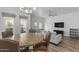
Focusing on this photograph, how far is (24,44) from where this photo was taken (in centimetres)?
145

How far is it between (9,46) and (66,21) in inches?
42.7

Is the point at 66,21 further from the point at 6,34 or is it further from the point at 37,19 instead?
the point at 6,34

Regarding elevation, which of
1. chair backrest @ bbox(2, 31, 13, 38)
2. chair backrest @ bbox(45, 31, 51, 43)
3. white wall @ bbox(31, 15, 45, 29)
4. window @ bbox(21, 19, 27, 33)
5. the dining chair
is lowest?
the dining chair

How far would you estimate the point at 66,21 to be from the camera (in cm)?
159

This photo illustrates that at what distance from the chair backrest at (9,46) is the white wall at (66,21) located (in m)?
0.62

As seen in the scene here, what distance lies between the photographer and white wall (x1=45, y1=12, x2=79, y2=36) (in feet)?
5.00

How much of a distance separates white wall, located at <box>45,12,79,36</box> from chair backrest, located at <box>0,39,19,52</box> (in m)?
0.62

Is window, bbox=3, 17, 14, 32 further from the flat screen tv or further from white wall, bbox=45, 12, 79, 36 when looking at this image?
the flat screen tv

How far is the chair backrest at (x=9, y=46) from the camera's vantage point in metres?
1.39

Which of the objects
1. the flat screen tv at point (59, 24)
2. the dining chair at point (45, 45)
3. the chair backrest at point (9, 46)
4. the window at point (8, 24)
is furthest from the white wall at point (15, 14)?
the flat screen tv at point (59, 24)

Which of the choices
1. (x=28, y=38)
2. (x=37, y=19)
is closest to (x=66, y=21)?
(x=37, y=19)

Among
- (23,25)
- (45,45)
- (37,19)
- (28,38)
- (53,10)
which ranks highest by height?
(53,10)

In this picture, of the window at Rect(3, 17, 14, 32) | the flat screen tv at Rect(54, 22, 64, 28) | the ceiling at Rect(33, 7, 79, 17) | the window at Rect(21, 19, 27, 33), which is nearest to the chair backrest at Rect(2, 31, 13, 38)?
the window at Rect(3, 17, 14, 32)
